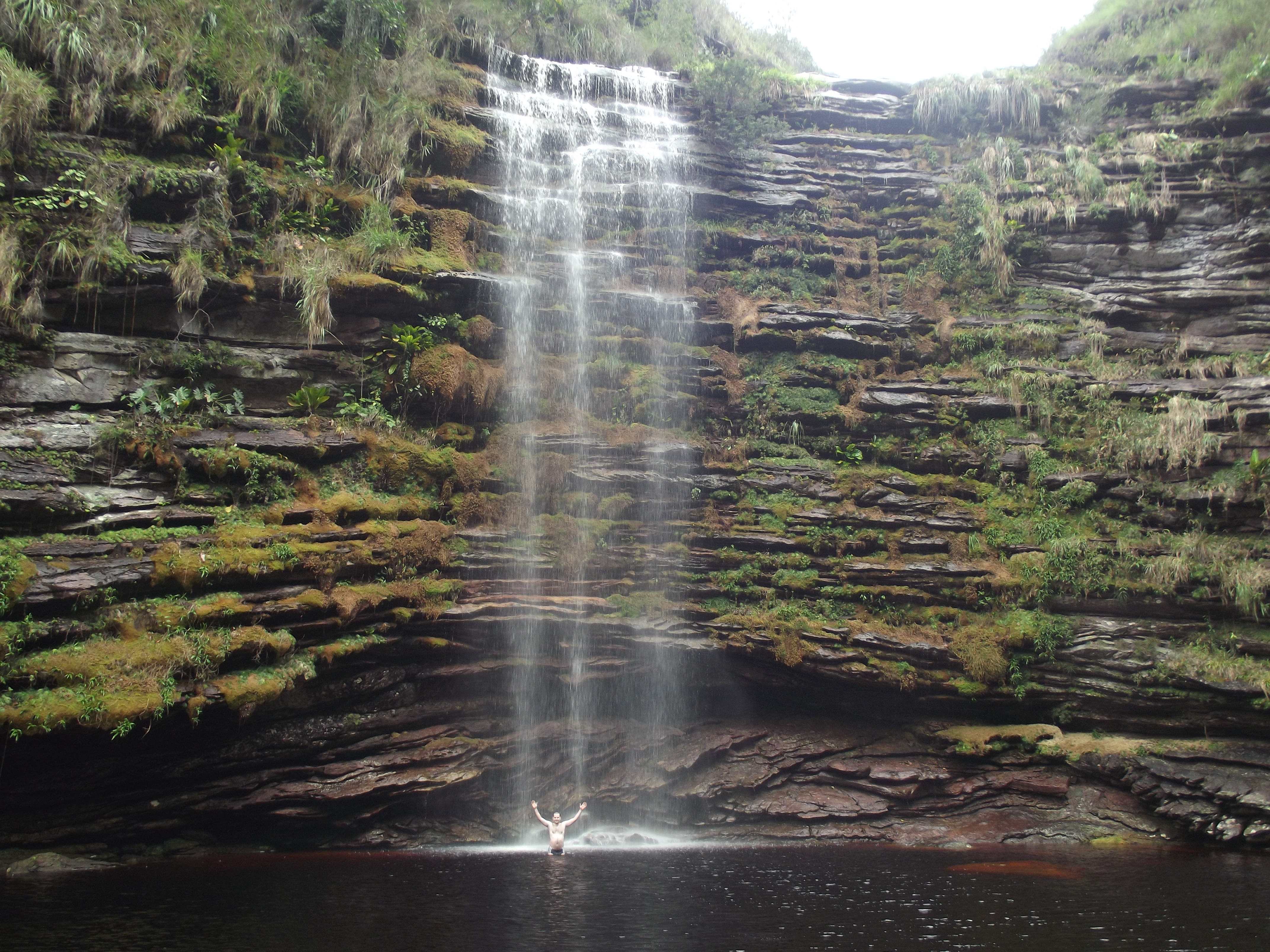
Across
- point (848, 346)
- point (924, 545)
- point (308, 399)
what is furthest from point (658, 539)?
point (308, 399)

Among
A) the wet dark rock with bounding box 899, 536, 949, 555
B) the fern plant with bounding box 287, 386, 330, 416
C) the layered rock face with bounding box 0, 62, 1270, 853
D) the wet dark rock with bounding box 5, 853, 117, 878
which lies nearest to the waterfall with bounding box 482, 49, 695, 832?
the layered rock face with bounding box 0, 62, 1270, 853

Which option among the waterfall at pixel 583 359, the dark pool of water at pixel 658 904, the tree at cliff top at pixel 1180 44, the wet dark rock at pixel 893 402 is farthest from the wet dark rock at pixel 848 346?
the tree at cliff top at pixel 1180 44

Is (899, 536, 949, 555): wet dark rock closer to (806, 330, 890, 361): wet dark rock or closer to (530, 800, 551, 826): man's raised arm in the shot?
(806, 330, 890, 361): wet dark rock

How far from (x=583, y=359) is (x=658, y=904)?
467 inches

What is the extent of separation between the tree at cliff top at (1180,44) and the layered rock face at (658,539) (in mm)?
1899

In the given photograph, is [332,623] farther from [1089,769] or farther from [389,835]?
[1089,769]

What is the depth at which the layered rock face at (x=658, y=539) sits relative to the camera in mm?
11102

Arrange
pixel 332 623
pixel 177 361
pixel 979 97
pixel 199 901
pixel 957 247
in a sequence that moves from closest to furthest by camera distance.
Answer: pixel 199 901 → pixel 332 623 → pixel 177 361 → pixel 957 247 → pixel 979 97

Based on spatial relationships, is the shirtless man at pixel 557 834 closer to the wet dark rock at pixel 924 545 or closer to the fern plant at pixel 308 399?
the wet dark rock at pixel 924 545

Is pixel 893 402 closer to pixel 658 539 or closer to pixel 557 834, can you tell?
pixel 658 539

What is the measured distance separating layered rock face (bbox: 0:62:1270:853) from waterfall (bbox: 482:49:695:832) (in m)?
0.10

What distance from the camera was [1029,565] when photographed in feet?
47.0

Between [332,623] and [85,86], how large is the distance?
1178cm

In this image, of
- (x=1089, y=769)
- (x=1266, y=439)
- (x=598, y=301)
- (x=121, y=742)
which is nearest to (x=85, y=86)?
(x=598, y=301)
